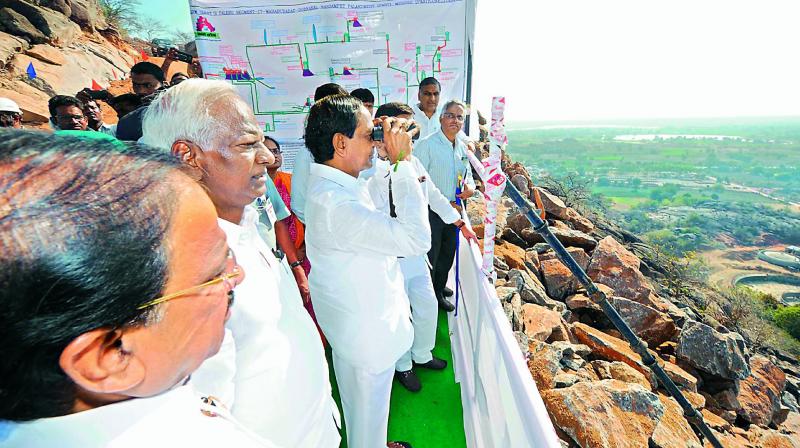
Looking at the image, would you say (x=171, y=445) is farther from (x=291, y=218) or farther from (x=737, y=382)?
(x=737, y=382)

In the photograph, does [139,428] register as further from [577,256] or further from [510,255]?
[577,256]

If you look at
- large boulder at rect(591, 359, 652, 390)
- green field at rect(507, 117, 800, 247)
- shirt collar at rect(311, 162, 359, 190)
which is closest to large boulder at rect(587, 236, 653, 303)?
large boulder at rect(591, 359, 652, 390)

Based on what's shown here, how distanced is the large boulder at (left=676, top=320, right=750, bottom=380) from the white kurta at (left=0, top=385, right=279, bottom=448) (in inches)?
194

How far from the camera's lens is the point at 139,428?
562mm

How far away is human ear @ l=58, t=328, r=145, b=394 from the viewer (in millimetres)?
493

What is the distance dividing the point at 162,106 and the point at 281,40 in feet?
11.9

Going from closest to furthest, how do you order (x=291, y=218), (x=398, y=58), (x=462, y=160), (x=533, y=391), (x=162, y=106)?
(x=533, y=391), (x=162, y=106), (x=291, y=218), (x=462, y=160), (x=398, y=58)

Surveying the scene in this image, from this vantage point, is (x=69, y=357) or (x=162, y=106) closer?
(x=69, y=357)

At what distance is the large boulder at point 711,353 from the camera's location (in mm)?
4059

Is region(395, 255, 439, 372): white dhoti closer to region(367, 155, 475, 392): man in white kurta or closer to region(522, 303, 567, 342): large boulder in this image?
region(367, 155, 475, 392): man in white kurta

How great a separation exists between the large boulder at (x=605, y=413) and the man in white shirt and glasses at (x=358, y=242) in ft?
3.26

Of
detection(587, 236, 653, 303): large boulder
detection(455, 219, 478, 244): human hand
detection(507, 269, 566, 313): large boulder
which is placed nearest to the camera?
detection(455, 219, 478, 244): human hand

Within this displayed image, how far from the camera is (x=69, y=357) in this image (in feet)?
1.61

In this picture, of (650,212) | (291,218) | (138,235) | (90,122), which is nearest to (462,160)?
(291,218)
